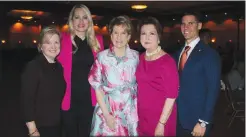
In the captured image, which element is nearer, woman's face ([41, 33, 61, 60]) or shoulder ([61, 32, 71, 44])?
woman's face ([41, 33, 61, 60])

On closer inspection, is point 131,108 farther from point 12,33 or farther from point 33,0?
point 12,33

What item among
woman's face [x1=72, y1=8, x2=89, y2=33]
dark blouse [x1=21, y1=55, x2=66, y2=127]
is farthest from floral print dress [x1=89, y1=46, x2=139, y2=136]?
woman's face [x1=72, y1=8, x2=89, y2=33]

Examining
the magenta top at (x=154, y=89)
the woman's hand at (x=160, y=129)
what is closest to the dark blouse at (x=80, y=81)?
the magenta top at (x=154, y=89)

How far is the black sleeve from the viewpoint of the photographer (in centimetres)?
218

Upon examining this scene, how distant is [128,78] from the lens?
2.23 m

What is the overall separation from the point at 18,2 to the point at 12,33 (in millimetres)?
6096

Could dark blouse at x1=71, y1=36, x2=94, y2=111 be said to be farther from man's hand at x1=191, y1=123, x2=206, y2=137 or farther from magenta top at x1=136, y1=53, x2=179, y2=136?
man's hand at x1=191, y1=123, x2=206, y2=137

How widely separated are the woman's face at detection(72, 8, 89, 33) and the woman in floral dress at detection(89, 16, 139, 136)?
470 millimetres

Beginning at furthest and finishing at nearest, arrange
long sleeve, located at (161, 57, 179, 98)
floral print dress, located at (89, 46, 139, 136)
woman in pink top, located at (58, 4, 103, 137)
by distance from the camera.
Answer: woman in pink top, located at (58, 4, 103, 137), floral print dress, located at (89, 46, 139, 136), long sleeve, located at (161, 57, 179, 98)

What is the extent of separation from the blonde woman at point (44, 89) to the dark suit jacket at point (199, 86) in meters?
0.97

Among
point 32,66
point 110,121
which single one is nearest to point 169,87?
point 110,121

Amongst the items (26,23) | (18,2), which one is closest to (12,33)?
(26,23)

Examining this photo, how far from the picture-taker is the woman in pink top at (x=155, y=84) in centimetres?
212

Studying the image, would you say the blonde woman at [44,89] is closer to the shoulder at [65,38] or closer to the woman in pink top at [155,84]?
the shoulder at [65,38]
